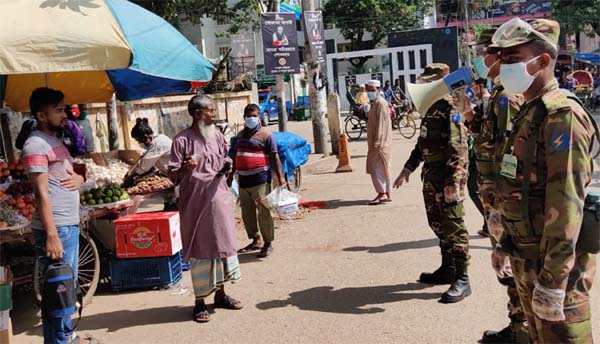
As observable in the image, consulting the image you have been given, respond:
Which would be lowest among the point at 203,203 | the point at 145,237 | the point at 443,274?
the point at 443,274

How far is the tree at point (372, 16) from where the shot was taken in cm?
4672

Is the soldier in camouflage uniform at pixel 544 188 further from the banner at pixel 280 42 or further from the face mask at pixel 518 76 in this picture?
the banner at pixel 280 42

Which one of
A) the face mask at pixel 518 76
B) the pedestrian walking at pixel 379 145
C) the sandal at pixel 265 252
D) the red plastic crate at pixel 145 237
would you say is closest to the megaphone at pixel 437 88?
the face mask at pixel 518 76

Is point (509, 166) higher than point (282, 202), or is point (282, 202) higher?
point (509, 166)

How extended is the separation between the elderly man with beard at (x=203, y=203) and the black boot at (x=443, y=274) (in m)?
1.92

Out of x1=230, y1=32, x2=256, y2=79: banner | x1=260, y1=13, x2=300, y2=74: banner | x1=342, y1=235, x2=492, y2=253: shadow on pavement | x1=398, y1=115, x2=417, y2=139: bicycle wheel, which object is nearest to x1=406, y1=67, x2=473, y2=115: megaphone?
x1=342, y1=235, x2=492, y2=253: shadow on pavement

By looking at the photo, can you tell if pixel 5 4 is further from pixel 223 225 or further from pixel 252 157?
pixel 252 157

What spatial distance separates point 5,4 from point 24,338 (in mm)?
2743

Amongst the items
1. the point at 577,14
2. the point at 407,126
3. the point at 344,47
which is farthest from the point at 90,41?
the point at 344,47

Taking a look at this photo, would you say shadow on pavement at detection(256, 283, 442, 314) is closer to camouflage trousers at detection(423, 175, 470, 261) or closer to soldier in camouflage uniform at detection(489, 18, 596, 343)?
camouflage trousers at detection(423, 175, 470, 261)

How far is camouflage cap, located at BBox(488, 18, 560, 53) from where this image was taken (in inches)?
110

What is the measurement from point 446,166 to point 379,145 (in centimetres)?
441

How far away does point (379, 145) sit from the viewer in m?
9.61

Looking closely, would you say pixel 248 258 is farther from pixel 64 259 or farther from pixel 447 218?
pixel 64 259
